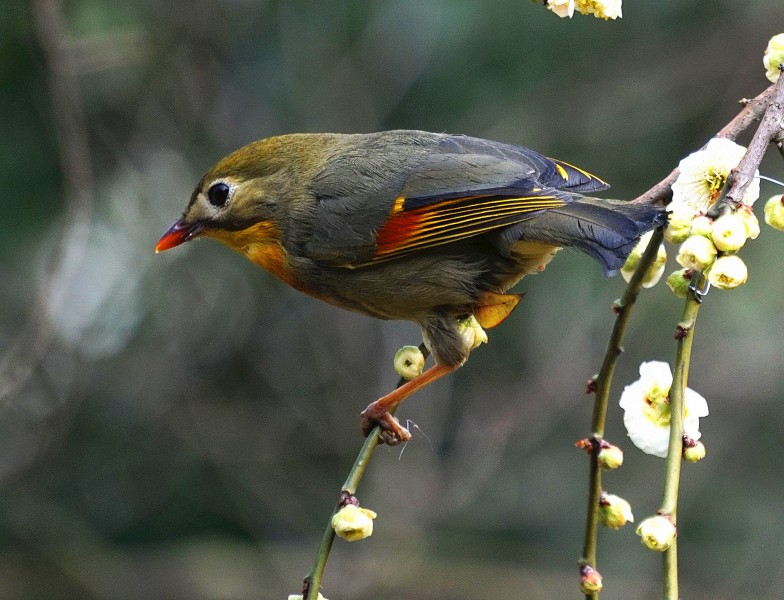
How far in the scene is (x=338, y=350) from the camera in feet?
23.2

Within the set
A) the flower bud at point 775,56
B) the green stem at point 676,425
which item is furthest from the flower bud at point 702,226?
the flower bud at point 775,56

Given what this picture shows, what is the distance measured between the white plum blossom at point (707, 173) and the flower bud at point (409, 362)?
2.82 ft

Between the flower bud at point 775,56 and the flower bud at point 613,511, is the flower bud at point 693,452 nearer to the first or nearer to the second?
the flower bud at point 613,511

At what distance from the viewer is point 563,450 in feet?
24.4

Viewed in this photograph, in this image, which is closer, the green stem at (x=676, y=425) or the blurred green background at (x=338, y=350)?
the green stem at (x=676, y=425)

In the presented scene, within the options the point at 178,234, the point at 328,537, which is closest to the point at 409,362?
the point at 328,537

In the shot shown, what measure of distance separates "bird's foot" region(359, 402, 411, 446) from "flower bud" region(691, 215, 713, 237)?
48.2 inches

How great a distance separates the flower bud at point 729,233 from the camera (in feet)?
7.04

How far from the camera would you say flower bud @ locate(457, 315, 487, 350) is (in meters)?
3.66

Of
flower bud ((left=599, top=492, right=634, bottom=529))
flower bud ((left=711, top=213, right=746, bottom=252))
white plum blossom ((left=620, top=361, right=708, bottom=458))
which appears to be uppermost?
→ flower bud ((left=711, top=213, right=746, bottom=252))

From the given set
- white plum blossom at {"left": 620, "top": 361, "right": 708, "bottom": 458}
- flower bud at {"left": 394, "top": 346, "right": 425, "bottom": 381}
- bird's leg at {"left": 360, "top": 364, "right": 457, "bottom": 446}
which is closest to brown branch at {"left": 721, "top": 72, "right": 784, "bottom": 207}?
white plum blossom at {"left": 620, "top": 361, "right": 708, "bottom": 458}

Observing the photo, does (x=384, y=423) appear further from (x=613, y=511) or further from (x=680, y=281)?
(x=680, y=281)

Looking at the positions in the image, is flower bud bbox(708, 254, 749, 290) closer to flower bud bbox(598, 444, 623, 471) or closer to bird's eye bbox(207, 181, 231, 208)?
flower bud bbox(598, 444, 623, 471)

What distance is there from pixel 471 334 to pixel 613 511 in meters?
1.20
